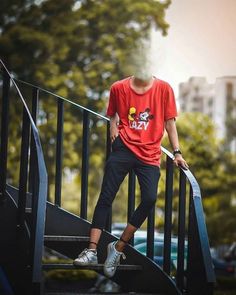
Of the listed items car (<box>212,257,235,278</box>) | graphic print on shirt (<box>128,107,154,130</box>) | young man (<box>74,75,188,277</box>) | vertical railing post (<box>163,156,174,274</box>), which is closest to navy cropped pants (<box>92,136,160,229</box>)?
young man (<box>74,75,188,277</box>)

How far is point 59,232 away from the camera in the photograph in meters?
6.14

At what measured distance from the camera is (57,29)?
20500 millimetres

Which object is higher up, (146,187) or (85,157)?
(85,157)

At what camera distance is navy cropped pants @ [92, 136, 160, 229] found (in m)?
5.35

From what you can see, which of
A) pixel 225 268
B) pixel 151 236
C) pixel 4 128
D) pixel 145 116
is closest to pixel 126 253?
pixel 151 236

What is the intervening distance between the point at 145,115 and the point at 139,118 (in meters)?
0.04

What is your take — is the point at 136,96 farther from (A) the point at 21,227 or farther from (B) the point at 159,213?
(B) the point at 159,213

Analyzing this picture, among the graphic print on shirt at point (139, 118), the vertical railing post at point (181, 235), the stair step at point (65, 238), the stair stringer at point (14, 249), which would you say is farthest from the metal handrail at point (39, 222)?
the vertical railing post at point (181, 235)

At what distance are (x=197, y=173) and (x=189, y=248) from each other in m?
19.8

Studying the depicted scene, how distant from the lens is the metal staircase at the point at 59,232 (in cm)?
479

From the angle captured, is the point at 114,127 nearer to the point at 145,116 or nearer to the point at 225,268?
the point at 145,116

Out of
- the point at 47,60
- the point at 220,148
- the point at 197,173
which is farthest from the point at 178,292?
the point at 220,148

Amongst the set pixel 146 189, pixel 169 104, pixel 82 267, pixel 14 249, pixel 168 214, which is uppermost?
pixel 169 104

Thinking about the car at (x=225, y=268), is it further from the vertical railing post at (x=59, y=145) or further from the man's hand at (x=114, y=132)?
the man's hand at (x=114, y=132)
